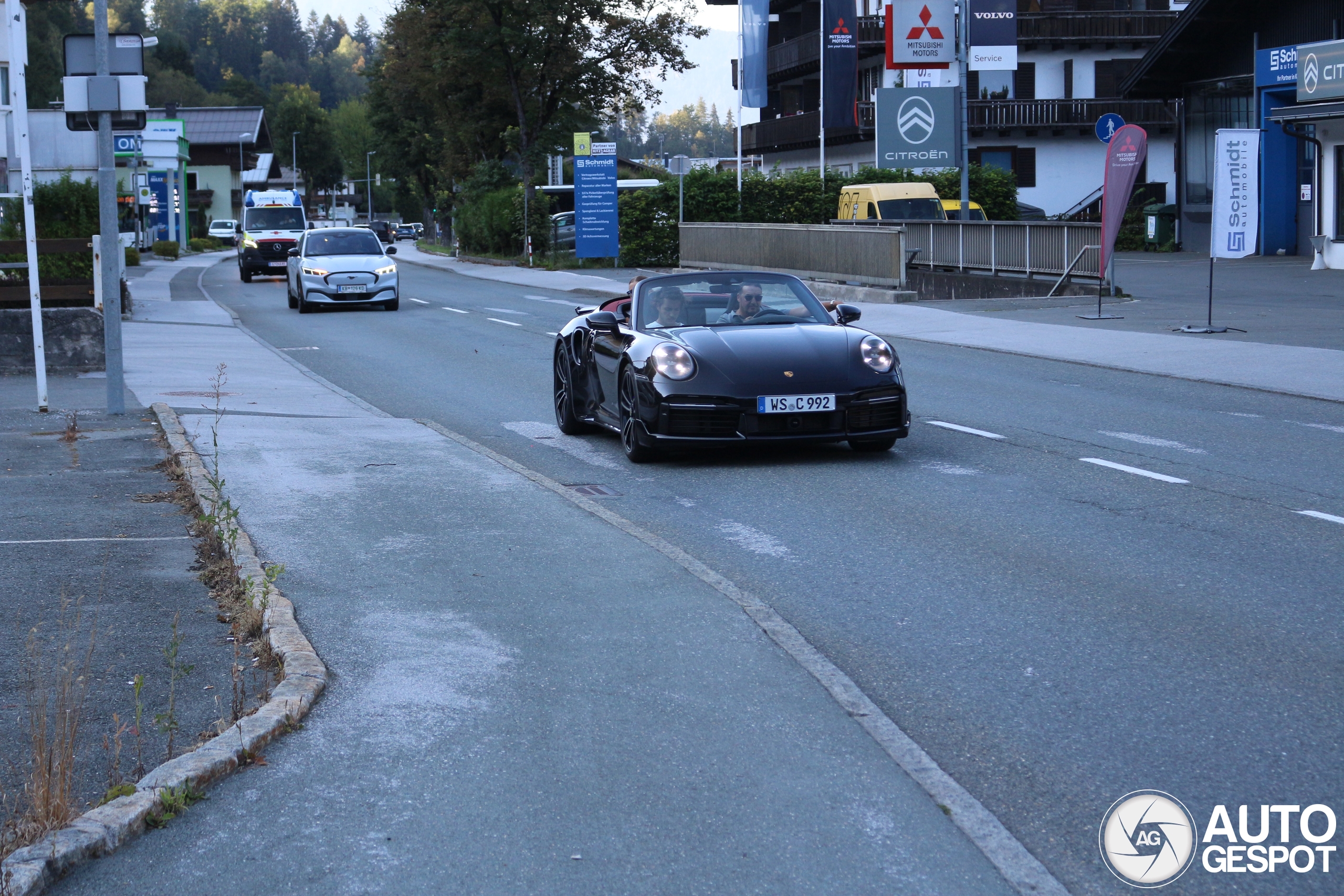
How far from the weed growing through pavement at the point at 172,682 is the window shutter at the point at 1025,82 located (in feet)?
195

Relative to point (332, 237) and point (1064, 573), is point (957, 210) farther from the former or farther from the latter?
point (1064, 573)

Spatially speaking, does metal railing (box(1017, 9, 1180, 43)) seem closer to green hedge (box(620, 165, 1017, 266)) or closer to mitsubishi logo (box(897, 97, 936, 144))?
green hedge (box(620, 165, 1017, 266))

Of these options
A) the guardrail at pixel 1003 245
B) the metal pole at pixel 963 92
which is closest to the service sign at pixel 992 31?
the metal pole at pixel 963 92

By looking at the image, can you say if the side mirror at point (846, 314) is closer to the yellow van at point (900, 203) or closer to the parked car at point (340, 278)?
the parked car at point (340, 278)

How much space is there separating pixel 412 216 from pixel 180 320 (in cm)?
14407

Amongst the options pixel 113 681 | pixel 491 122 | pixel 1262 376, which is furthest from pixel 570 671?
pixel 491 122

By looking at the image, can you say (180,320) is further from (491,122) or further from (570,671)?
(491,122)

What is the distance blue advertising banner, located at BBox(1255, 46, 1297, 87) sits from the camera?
132 ft

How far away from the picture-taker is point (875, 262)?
29391mm

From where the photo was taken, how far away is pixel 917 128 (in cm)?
3422

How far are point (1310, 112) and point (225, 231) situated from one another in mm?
74430

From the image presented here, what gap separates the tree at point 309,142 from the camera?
5551 inches

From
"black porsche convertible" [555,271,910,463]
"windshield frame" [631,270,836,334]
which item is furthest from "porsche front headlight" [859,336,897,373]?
"windshield frame" [631,270,836,334]

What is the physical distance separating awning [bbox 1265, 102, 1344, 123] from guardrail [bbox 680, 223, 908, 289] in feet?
35.1
